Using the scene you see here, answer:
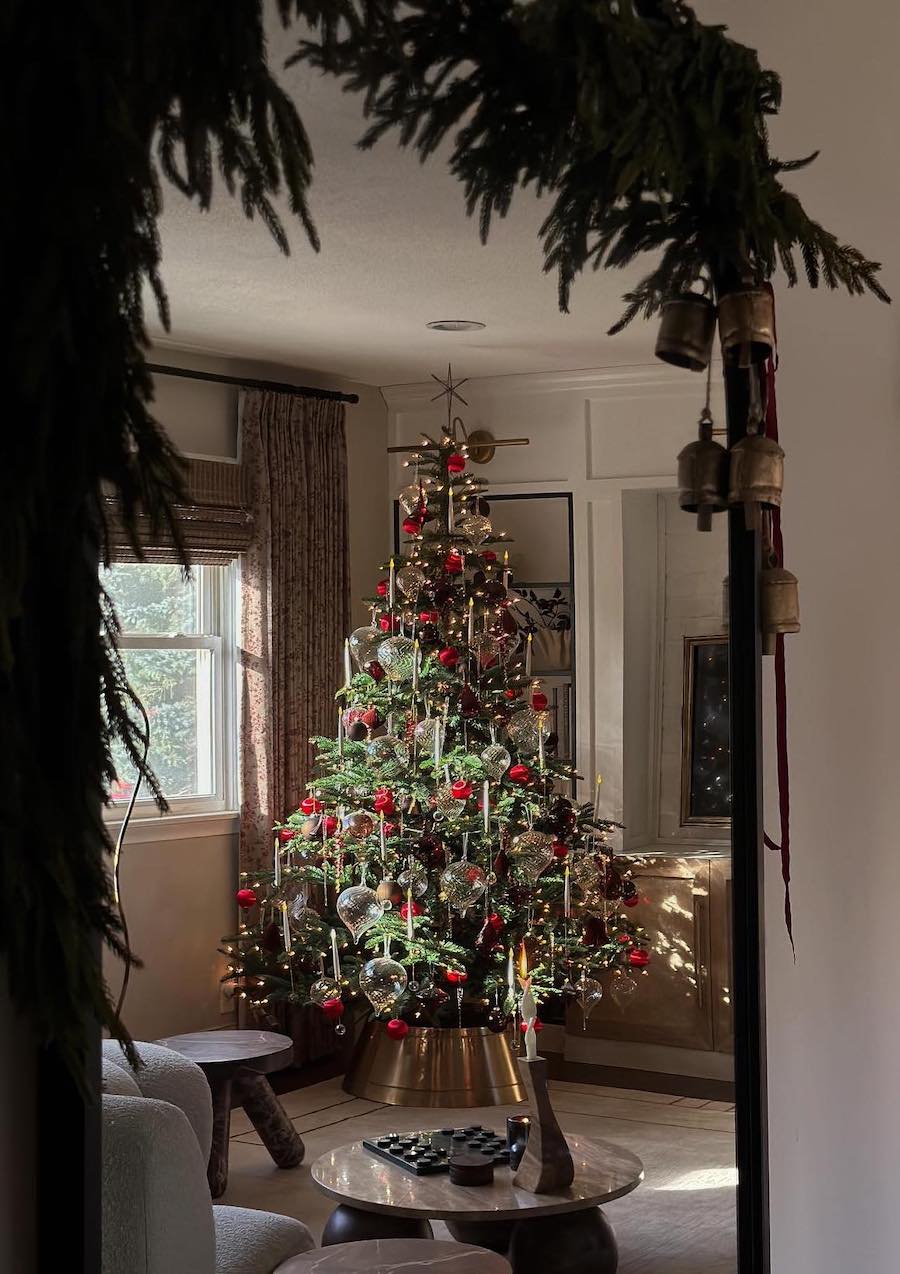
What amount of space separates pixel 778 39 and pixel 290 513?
1.44m

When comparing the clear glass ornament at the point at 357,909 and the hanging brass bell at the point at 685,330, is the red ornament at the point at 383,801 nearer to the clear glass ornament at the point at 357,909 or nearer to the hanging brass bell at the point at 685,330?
the clear glass ornament at the point at 357,909

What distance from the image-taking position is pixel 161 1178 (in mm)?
1062

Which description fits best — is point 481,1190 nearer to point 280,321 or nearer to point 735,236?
point 280,321

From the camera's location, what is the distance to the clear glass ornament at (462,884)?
4.28 ft

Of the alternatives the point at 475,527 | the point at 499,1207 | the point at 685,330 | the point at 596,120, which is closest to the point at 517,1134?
the point at 499,1207

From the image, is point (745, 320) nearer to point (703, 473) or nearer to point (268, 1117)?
point (703, 473)

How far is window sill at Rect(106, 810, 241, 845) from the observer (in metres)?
1.02

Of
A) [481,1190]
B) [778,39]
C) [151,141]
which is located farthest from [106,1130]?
[778,39]

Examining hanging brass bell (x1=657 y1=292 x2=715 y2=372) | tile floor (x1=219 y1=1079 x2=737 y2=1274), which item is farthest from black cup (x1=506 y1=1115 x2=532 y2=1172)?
hanging brass bell (x1=657 y1=292 x2=715 y2=372)

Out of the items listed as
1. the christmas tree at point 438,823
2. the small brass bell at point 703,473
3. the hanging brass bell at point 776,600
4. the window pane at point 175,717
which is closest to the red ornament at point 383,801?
the christmas tree at point 438,823

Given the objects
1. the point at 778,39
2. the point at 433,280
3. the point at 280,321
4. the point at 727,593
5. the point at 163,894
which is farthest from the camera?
the point at 778,39

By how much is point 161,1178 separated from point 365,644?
46cm

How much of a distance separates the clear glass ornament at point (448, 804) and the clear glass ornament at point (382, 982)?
143 millimetres

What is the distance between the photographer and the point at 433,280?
1320 mm
